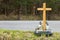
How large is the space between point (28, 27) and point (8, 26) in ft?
2.90

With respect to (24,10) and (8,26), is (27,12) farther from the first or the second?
(8,26)

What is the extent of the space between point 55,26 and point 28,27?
121 centimetres

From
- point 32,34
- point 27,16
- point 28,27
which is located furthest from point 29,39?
point 27,16

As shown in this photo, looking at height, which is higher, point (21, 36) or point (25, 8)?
point (21, 36)

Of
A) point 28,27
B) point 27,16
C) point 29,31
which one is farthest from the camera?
point 27,16

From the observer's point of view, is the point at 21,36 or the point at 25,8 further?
the point at 25,8

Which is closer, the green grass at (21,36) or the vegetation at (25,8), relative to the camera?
the green grass at (21,36)

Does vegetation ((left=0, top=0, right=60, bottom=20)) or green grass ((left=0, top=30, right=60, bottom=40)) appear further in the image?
vegetation ((left=0, top=0, right=60, bottom=20))

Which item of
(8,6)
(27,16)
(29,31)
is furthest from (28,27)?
(8,6)

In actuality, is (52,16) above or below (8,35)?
below

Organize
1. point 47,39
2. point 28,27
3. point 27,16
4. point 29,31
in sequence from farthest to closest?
point 27,16, point 28,27, point 29,31, point 47,39

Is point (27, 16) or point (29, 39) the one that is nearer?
point (29, 39)

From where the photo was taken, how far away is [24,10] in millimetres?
15758

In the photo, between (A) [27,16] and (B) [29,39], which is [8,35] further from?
(A) [27,16]
